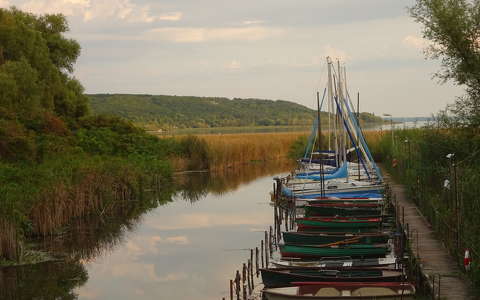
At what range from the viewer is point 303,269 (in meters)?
16.7

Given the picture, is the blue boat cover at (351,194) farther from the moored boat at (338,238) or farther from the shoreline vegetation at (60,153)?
the moored boat at (338,238)

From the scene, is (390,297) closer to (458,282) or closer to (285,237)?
(458,282)

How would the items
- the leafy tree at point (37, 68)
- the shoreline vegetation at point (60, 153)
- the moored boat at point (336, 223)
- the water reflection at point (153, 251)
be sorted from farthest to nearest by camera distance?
the leafy tree at point (37, 68), the shoreline vegetation at point (60, 153), the moored boat at point (336, 223), the water reflection at point (153, 251)

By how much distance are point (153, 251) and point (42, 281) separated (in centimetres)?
585

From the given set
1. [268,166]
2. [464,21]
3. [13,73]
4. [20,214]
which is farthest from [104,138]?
[464,21]

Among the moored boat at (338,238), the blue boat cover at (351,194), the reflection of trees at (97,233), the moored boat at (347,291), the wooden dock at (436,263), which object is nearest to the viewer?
the moored boat at (347,291)

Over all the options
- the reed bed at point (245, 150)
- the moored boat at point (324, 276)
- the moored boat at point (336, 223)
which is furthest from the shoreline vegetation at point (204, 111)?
the moored boat at point (324, 276)

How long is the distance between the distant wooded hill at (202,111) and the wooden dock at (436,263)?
4158 inches

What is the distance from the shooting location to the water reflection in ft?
63.4

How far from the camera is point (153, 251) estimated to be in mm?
24859

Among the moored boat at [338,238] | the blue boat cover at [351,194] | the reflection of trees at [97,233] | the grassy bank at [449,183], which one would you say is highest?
the grassy bank at [449,183]

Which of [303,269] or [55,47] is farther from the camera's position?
[55,47]

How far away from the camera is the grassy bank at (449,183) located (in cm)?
Answer: 1648

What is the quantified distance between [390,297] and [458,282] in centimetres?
166
